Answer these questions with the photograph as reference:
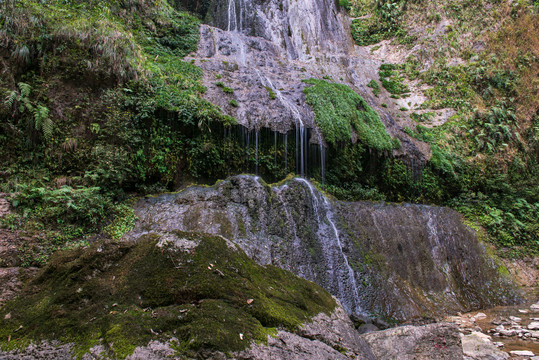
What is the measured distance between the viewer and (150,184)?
837cm

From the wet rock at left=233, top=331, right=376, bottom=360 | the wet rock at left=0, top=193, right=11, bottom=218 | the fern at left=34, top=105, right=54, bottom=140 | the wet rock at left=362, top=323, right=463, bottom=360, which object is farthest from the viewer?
the fern at left=34, top=105, right=54, bottom=140

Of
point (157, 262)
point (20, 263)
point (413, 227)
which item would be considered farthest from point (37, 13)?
point (413, 227)

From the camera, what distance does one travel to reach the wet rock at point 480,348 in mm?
4775

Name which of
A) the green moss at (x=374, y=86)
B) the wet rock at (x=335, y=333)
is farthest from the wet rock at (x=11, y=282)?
the green moss at (x=374, y=86)

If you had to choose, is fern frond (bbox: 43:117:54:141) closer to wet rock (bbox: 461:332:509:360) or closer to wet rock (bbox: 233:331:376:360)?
wet rock (bbox: 233:331:376:360)

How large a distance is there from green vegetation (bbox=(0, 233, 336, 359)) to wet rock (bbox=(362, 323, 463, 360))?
131 cm

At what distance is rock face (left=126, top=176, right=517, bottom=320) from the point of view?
7152 millimetres

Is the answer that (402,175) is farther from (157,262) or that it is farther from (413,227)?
(157,262)

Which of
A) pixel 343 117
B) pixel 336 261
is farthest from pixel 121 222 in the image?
pixel 343 117

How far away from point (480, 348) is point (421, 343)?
2.54 m

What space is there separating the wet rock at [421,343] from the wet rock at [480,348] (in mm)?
1661

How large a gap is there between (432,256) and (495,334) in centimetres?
367

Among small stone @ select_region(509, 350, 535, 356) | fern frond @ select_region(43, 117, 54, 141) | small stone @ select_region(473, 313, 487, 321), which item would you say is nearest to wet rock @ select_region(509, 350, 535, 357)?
small stone @ select_region(509, 350, 535, 356)

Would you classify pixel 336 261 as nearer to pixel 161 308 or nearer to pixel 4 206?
pixel 161 308
